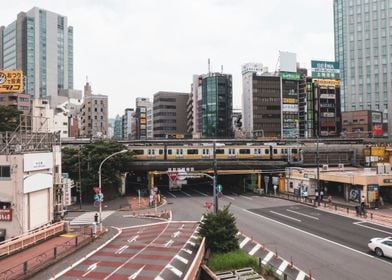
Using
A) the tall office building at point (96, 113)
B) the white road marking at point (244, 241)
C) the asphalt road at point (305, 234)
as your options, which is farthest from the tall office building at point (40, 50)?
the white road marking at point (244, 241)

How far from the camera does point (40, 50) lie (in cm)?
17712

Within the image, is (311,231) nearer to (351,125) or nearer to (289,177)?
(289,177)

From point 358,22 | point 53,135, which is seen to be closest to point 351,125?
point 358,22

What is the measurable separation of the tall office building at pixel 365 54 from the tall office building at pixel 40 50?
120 meters

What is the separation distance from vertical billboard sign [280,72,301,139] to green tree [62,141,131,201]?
75.6 m

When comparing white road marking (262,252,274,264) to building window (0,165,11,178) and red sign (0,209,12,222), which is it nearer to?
red sign (0,209,12,222)

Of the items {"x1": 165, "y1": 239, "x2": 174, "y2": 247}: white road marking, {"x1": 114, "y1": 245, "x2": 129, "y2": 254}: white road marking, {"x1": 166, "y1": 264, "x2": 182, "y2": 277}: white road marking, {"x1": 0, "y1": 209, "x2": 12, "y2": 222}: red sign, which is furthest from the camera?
{"x1": 0, "y1": 209, "x2": 12, "y2": 222}: red sign

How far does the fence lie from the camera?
22953 mm

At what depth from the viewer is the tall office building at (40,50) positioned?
173875 millimetres

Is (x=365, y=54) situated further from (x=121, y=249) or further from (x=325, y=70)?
(x=121, y=249)

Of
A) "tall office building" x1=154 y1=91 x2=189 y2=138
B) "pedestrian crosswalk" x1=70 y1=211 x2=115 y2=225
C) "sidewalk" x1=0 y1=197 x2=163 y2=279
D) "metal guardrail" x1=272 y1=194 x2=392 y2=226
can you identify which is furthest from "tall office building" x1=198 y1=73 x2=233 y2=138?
"sidewalk" x1=0 y1=197 x2=163 y2=279

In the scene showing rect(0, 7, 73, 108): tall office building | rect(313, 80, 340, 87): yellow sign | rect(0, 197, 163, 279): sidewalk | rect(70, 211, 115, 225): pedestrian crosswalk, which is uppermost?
rect(0, 7, 73, 108): tall office building

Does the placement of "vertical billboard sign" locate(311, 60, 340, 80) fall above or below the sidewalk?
above

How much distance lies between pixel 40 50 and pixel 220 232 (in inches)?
6731
